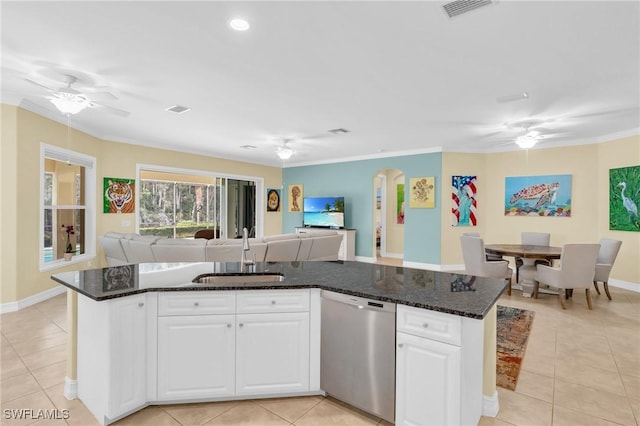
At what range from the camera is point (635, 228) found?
5.34 meters

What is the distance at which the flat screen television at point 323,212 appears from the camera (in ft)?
27.6

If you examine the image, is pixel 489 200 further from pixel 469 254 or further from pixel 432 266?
pixel 469 254

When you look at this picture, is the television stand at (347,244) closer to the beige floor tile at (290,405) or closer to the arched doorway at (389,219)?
the arched doorway at (389,219)

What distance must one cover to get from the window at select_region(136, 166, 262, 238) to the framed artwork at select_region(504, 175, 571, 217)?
6.06 meters

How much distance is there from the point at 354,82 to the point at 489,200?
5043 millimetres

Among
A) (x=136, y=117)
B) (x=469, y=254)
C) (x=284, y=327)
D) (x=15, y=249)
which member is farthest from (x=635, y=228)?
(x=15, y=249)

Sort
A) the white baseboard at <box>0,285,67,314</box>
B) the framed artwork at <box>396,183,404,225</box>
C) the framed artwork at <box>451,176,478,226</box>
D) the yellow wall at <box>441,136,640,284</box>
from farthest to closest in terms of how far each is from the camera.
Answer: the framed artwork at <box>396,183,404,225</box> → the framed artwork at <box>451,176,478,226</box> → the yellow wall at <box>441,136,640,284</box> → the white baseboard at <box>0,285,67,314</box>

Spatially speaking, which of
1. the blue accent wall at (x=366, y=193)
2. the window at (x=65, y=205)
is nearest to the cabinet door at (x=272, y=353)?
the window at (x=65, y=205)

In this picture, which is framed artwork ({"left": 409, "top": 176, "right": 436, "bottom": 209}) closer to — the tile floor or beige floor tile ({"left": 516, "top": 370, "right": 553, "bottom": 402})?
the tile floor

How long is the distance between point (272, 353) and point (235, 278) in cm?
60

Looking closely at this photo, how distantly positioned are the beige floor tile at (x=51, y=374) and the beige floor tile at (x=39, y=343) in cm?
46

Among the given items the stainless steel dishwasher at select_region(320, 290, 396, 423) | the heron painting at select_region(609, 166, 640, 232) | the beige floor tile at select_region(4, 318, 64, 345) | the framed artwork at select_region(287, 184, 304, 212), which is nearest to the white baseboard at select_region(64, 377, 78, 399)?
the beige floor tile at select_region(4, 318, 64, 345)

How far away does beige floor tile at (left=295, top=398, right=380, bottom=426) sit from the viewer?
2.02 metres

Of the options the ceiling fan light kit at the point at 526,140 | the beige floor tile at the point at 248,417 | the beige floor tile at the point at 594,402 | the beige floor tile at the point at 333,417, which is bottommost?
the beige floor tile at the point at 594,402
